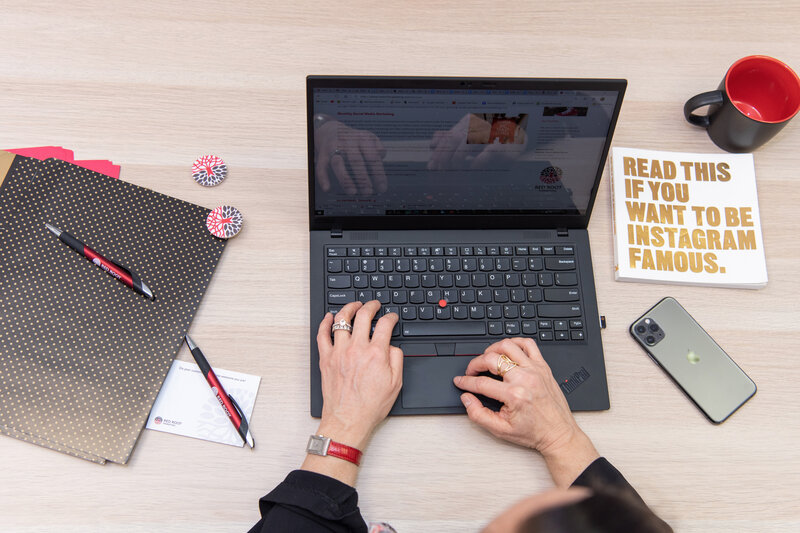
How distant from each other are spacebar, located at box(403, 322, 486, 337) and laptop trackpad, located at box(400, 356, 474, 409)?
3 centimetres

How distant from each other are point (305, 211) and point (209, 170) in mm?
160

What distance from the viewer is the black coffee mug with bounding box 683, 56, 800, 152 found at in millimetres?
897

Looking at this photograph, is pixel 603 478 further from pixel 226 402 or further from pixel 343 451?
pixel 226 402

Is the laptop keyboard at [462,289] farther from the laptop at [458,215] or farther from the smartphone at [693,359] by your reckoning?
the smartphone at [693,359]

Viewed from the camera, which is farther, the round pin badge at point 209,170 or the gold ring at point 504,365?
the round pin badge at point 209,170

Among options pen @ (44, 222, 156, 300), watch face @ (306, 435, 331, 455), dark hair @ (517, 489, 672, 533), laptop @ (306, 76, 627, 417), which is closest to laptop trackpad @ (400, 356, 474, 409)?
laptop @ (306, 76, 627, 417)

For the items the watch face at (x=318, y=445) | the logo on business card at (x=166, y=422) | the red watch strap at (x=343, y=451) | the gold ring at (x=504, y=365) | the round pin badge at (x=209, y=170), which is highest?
the round pin badge at (x=209, y=170)

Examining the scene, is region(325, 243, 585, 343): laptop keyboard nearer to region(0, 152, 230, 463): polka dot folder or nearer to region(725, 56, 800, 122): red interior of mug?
region(0, 152, 230, 463): polka dot folder

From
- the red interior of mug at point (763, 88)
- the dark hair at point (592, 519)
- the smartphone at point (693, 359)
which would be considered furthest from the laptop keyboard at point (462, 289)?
the red interior of mug at point (763, 88)

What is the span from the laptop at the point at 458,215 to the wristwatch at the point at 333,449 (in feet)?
0.17

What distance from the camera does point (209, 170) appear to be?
34.2 inches

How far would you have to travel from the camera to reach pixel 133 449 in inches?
28.1

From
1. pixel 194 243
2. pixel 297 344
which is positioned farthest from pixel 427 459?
pixel 194 243

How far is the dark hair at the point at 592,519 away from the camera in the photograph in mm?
455
